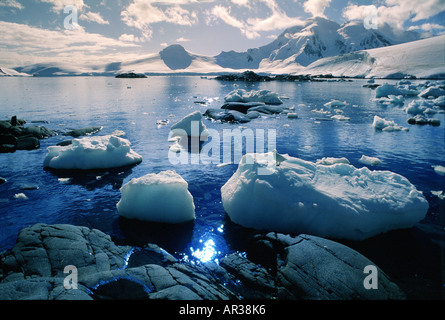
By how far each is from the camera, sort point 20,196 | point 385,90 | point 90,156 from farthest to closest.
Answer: point 385,90 < point 90,156 < point 20,196

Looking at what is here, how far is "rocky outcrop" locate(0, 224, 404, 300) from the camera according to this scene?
11.1 feet

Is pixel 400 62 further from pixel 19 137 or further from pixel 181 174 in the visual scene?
pixel 19 137

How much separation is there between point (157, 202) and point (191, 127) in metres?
8.38

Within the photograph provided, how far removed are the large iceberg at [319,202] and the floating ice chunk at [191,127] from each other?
7749 mm

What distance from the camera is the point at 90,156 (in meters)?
9.27

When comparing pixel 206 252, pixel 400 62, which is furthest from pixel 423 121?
pixel 400 62

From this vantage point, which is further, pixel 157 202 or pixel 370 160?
pixel 370 160

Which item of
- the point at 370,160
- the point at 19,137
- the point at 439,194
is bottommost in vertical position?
the point at 439,194

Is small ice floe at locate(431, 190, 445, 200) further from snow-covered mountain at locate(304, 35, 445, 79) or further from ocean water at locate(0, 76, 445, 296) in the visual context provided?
snow-covered mountain at locate(304, 35, 445, 79)

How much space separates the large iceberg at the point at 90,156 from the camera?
9.16 metres

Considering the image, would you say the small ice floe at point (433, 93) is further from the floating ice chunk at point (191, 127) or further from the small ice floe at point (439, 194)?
the floating ice chunk at point (191, 127)

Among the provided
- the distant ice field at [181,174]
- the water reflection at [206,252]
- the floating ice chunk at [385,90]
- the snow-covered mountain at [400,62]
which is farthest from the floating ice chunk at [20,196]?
the snow-covered mountain at [400,62]

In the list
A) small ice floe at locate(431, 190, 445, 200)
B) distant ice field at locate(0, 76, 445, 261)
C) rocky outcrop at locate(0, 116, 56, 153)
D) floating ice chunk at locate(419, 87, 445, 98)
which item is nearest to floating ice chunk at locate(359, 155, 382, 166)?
distant ice field at locate(0, 76, 445, 261)
